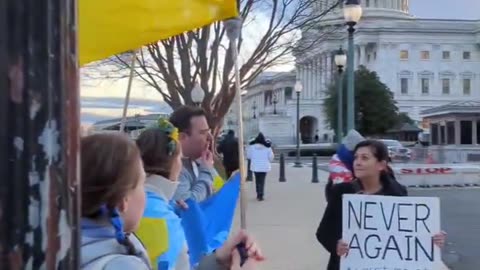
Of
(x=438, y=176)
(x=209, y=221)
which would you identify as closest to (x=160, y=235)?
(x=209, y=221)

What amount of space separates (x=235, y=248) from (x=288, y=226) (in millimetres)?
12310

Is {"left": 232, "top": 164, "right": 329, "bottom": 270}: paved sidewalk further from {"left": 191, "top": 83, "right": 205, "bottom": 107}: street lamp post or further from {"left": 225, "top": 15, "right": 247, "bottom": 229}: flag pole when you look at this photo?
{"left": 225, "top": 15, "right": 247, "bottom": 229}: flag pole

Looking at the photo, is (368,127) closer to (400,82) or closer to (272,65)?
(400,82)

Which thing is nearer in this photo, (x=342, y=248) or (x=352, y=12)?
(x=342, y=248)

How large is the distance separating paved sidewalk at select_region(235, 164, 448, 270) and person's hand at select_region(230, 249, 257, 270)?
735 centimetres

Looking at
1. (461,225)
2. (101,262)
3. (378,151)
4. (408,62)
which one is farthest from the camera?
(408,62)

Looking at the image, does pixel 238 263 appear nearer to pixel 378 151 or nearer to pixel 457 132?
pixel 378 151

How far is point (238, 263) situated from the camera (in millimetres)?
2783

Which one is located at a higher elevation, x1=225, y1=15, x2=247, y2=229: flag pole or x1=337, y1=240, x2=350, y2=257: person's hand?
x1=225, y1=15, x2=247, y2=229: flag pole

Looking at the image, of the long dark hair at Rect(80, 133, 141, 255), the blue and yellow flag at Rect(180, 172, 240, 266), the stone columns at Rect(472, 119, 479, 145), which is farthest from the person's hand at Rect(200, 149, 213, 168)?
the stone columns at Rect(472, 119, 479, 145)

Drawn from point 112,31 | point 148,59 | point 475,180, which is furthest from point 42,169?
point 475,180

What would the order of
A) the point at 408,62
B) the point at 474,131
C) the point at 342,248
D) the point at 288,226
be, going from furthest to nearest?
the point at 408,62 → the point at 474,131 → the point at 288,226 → the point at 342,248

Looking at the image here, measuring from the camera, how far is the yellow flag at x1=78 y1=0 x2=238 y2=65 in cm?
402

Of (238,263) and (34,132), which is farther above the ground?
(34,132)
